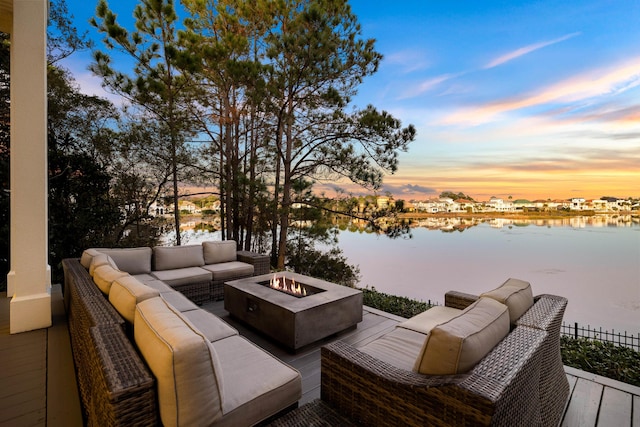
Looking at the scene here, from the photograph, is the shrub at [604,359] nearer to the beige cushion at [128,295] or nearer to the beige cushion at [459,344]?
the beige cushion at [459,344]

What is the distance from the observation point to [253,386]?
154cm

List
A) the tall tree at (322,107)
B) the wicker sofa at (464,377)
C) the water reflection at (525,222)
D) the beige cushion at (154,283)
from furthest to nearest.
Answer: the tall tree at (322,107) < the water reflection at (525,222) < the beige cushion at (154,283) < the wicker sofa at (464,377)

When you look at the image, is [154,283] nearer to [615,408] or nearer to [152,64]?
[615,408]

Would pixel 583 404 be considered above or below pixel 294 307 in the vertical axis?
below

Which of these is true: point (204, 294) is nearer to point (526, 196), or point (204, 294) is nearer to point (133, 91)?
point (133, 91)

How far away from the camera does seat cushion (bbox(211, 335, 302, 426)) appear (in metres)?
1.40

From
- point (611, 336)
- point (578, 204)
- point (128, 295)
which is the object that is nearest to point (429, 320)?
point (128, 295)

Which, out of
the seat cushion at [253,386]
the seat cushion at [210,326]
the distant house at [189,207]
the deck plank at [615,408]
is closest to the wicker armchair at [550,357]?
the deck plank at [615,408]

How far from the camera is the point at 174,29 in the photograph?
6.13m

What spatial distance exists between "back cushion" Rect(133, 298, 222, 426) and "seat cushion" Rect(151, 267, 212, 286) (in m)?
2.81

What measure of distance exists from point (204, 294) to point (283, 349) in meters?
1.81

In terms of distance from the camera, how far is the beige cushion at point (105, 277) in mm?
2191

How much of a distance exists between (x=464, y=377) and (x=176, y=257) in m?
4.22

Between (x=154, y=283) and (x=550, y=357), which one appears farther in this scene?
(x=154, y=283)
